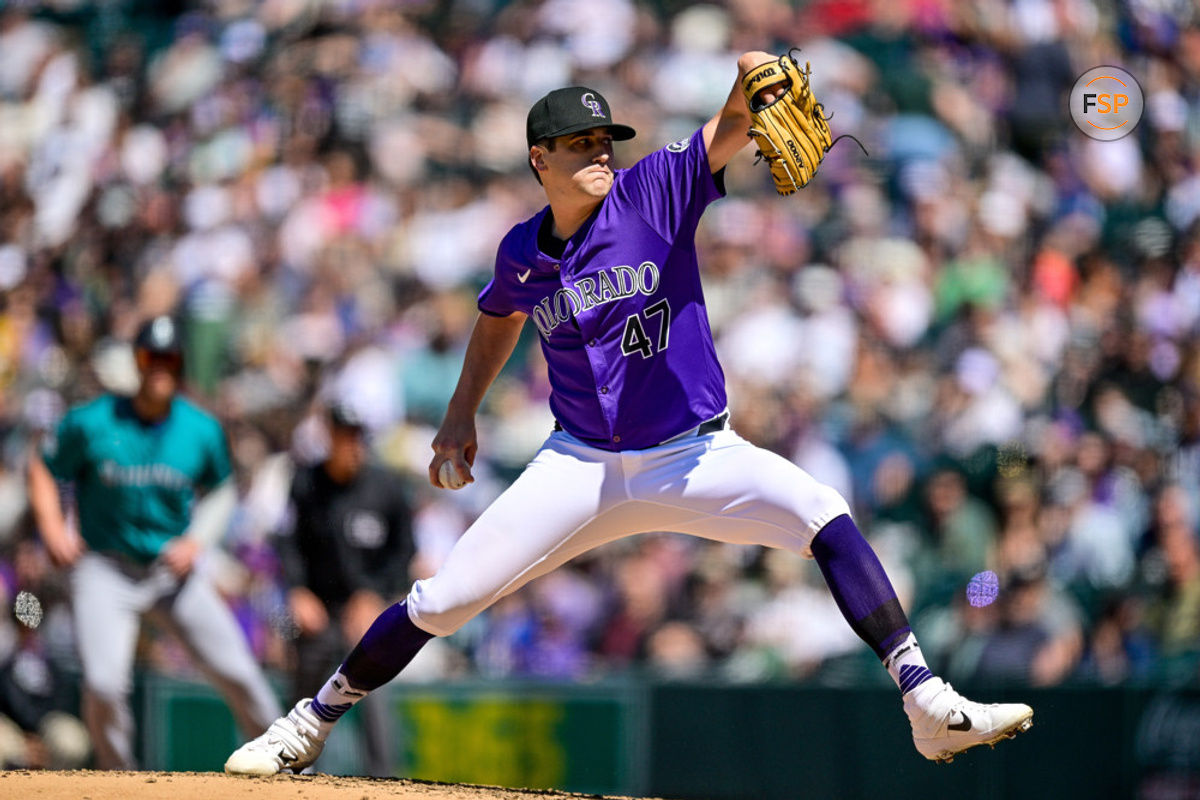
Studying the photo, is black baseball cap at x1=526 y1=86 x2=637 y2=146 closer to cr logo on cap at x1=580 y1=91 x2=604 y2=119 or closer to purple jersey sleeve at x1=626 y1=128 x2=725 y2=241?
cr logo on cap at x1=580 y1=91 x2=604 y2=119

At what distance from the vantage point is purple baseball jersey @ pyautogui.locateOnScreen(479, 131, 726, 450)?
441 cm

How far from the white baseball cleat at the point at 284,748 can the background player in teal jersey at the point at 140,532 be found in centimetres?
200

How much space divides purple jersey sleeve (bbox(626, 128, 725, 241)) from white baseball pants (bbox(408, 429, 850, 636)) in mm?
632

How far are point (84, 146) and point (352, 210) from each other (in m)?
2.20

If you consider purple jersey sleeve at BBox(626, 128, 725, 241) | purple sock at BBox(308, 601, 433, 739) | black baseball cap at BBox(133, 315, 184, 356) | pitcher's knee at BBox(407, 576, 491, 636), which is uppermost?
purple jersey sleeve at BBox(626, 128, 725, 241)

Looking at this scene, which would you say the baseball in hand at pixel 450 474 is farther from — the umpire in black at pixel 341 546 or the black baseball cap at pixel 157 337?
the black baseball cap at pixel 157 337

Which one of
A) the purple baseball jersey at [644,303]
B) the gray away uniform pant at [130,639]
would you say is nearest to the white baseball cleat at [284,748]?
the purple baseball jersey at [644,303]

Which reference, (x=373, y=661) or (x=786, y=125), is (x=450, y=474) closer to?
(x=373, y=661)

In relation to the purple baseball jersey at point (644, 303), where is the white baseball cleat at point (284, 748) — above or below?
below

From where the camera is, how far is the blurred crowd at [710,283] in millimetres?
8234

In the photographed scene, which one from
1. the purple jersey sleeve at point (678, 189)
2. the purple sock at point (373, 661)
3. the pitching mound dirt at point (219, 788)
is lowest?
the pitching mound dirt at point (219, 788)

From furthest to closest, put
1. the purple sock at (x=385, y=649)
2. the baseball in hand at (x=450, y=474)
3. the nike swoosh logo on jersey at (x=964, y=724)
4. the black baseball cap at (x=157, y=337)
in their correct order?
the black baseball cap at (x=157, y=337), the baseball in hand at (x=450, y=474), the purple sock at (x=385, y=649), the nike swoosh logo on jersey at (x=964, y=724)

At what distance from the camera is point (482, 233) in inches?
401

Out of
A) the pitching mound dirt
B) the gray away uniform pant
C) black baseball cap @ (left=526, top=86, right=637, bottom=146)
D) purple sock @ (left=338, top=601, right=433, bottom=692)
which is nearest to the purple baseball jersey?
black baseball cap @ (left=526, top=86, right=637, bottom=146)
